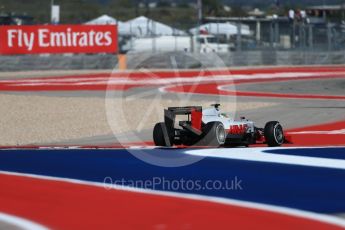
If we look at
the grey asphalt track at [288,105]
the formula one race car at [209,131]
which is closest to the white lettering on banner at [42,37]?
the grey asphalt track at [288,105]

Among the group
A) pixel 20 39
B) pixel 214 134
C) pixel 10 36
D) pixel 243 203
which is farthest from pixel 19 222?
pixel 20 39

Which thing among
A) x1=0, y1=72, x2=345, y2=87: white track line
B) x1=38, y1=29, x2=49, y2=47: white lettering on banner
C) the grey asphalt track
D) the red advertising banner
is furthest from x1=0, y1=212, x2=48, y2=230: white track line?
x1=38, y1=29, x2=49, y2=47: white lettering on banner

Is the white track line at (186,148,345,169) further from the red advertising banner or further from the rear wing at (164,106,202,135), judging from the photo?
the red advertising banner

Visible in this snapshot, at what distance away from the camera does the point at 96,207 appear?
741cm

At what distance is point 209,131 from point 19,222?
4.63m

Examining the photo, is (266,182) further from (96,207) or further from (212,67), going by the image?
(212,67)

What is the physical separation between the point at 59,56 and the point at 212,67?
707 cm

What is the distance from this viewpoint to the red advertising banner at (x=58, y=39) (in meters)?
38.7

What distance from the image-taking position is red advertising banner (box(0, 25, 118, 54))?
38.7 meters

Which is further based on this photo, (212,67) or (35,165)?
(212,67)

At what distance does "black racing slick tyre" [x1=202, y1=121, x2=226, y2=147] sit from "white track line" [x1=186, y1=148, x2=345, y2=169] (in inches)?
Result: 4.6

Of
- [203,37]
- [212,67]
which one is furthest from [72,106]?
[203,37]

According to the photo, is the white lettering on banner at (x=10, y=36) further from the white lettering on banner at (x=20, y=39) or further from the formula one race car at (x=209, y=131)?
the formula one race car at (x=209, y=131)

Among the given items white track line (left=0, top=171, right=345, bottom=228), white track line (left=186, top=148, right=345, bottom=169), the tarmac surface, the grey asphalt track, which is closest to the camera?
white track line (left=0, top=171, right=345, bottom=228)
